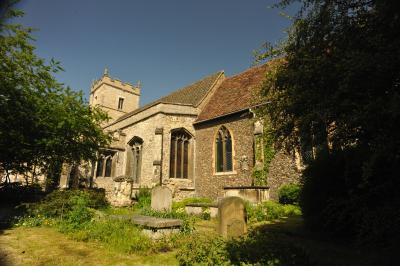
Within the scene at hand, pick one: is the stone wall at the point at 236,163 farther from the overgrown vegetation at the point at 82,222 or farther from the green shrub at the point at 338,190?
the overgrown vegetation at the point at 82,222

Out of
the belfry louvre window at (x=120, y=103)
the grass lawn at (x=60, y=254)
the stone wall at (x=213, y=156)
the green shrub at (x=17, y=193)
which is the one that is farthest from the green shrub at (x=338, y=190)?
the belfry louvre window at (x=120, y=103)

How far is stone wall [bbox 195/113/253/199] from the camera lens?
47.6 feet

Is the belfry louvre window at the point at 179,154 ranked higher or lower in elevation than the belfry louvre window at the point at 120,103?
lower

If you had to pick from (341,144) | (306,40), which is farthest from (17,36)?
(341,144)

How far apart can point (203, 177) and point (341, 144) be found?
1302 centimetres

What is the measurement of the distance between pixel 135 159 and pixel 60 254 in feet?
46.0

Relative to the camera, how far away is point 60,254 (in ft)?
18.5

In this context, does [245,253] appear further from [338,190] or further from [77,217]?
[77,217]

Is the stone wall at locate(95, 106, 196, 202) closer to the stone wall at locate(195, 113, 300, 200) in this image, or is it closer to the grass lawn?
the stone wall at locate(195, 113, 300, 200)

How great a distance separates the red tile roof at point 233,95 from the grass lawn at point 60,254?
10.5 m

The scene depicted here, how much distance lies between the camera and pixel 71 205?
9641 mm

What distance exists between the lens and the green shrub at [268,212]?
33.0 ft

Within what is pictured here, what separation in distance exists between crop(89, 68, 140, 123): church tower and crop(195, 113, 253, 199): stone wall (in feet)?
67.2

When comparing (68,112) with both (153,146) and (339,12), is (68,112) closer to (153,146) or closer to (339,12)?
(153,146)
